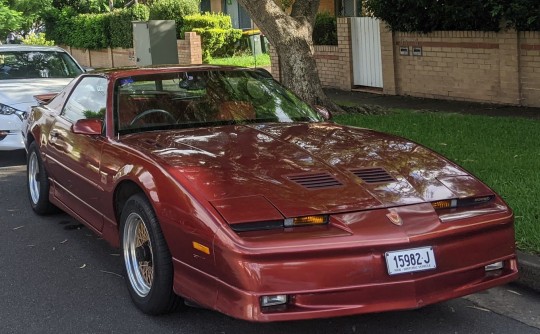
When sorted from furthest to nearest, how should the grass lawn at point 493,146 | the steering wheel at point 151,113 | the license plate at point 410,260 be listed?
the grass lawn at point 493,146 → the steering wheel at point 151,113 → the license plate at point 410,260

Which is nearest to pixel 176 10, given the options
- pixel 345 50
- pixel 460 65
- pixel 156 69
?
pixel 345 50

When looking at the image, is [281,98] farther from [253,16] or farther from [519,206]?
[253,16]

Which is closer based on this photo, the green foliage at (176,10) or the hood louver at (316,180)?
the hood louver at (316,180)

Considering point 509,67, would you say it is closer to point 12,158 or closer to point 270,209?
point 12,158

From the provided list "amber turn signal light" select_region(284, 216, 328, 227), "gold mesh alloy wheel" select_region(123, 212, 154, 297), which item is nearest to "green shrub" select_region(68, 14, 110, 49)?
"gold mesh alloy wheel" select_region(123, 212, 154, 297)

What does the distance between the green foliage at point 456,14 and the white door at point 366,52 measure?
1.66 feet

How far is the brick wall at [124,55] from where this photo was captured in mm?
20828

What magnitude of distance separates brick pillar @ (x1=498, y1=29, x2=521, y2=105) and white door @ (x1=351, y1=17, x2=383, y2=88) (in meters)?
3.28

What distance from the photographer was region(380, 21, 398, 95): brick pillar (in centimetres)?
1413

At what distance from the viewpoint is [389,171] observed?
419 centimetres

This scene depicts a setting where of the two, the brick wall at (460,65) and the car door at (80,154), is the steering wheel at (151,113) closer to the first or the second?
the car door at (80,154)

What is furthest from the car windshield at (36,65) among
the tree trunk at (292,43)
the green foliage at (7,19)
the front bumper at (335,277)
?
the green foliage at (7,19)

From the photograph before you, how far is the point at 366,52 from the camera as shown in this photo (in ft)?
49.9

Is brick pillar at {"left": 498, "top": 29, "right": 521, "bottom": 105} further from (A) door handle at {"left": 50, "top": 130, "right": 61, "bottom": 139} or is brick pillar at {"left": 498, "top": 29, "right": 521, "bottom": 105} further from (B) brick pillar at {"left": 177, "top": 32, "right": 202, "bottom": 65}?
(B) brick pillar at {"left": 177, "top": 32, "right": 202, "bottom": 65}
